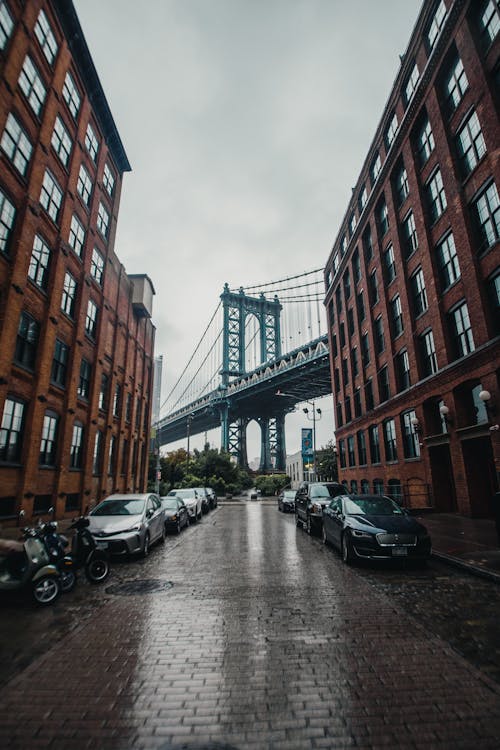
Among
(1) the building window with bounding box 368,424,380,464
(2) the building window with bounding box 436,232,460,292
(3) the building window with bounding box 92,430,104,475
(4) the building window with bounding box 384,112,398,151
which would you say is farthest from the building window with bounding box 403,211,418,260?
(3) the building window with bounding box 92,430,104,475

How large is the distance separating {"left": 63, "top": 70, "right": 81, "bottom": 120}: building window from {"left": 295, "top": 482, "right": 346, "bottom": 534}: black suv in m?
20.8

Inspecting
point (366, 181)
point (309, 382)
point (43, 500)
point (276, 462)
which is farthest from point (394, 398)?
point (276, 462)

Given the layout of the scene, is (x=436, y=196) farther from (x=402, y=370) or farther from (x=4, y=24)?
(x=4, y=24)

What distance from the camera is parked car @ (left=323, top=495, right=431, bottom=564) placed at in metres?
8.18

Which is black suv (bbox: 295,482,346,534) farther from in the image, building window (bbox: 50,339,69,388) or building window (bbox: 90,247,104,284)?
building window (bbox: 90,247,104,284)

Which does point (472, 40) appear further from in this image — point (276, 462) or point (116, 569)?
point (276, 462)

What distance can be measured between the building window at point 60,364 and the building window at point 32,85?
9.49 meters

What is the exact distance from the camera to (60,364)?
60.0ft

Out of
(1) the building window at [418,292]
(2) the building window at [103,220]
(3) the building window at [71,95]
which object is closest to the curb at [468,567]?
(1) the building window at [418,292]

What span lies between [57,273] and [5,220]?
337 centimetres

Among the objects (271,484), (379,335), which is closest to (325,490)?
(379,335)

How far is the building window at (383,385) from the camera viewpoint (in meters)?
26.5

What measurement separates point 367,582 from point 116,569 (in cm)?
516

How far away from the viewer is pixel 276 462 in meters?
81.1
